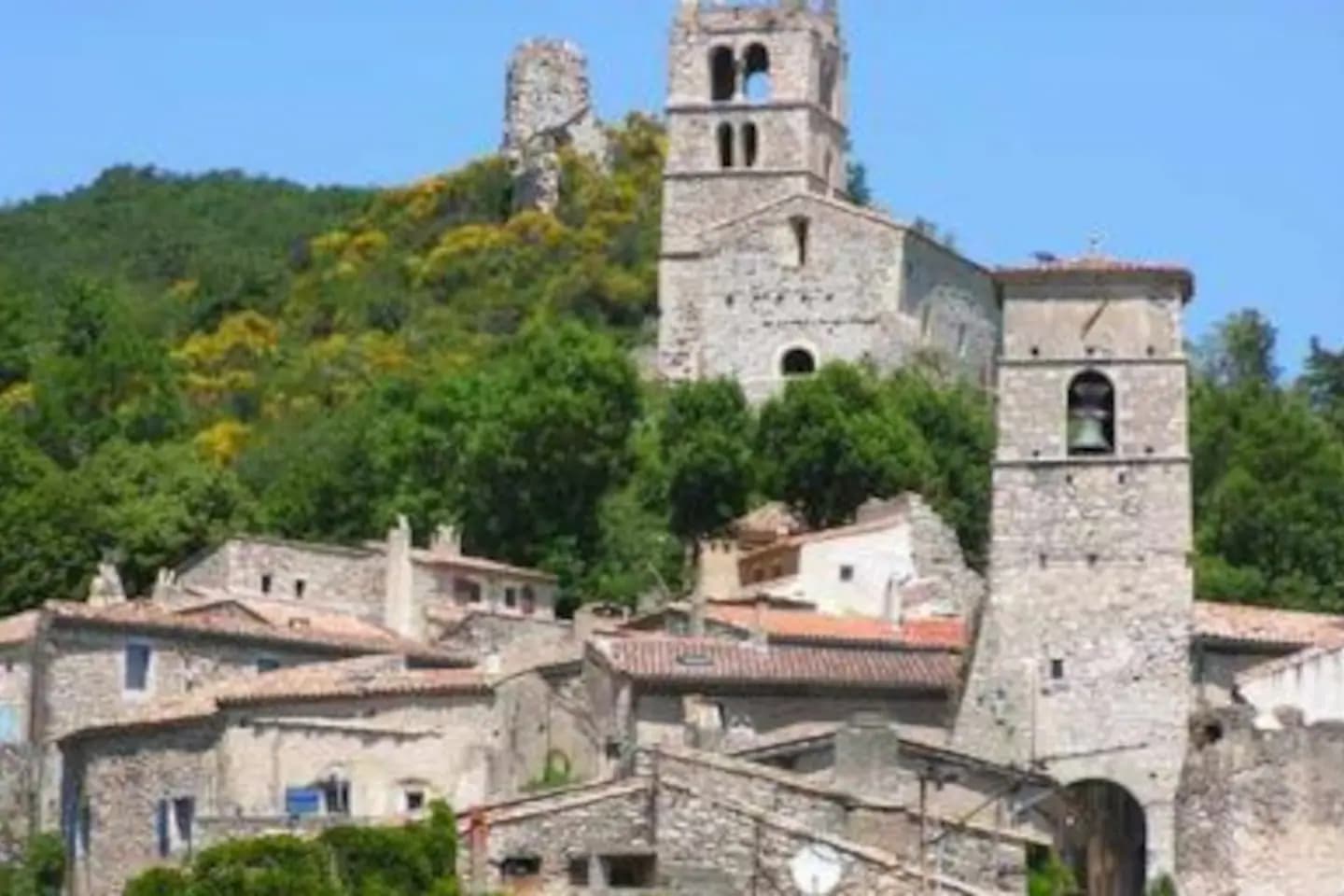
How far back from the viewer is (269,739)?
52.5 metres

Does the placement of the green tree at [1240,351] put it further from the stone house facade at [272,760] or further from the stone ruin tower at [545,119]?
the stone house facade at [272,760]

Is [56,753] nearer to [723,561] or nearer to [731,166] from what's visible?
[723,561]

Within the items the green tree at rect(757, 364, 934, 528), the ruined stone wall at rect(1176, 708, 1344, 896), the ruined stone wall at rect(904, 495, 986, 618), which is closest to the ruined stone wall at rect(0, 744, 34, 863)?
the ruined stone wall at rect(904, 495, 986, 618)

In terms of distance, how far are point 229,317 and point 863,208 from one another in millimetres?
23100

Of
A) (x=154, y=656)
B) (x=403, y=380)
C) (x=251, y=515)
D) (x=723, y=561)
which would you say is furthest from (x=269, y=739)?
(x=403, y=380)

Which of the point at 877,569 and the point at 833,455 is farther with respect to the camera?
the point at 833,455

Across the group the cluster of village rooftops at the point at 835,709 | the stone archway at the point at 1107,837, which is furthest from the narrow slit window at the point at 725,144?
the stone archway at the point at 1107,837

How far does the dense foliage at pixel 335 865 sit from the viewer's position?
149 ft

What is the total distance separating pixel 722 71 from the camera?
94312mm

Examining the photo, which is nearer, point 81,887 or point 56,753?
point 81,887

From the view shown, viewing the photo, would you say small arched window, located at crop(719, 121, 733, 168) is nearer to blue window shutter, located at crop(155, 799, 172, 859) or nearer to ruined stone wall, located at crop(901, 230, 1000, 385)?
ruined stone wall, located at crop(901, 230, 1000, 385)

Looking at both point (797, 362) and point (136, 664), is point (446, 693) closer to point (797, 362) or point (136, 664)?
point (136, 664)

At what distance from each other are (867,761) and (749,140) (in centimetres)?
4698

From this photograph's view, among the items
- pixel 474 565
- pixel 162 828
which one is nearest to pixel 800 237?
pixel 474 565
